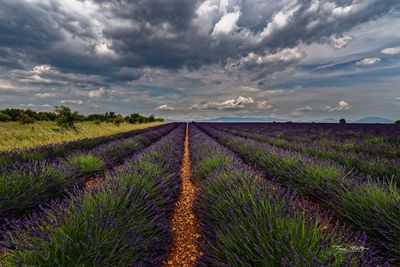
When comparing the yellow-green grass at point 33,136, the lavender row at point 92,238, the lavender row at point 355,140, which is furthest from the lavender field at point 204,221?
the yellow-green grass at point 33,136

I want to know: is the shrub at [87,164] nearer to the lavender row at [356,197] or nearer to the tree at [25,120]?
the lavender row at [356,197]

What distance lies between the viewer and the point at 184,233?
9.66 ft

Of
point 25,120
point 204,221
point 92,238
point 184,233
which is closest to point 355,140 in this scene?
point 204,221

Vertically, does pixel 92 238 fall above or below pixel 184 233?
above

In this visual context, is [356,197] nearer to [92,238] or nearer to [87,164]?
[92,238]

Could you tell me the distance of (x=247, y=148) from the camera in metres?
8.13

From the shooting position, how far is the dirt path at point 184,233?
7.74 ft

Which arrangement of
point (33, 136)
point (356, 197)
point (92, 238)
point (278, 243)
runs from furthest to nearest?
1. point (33, 136)
2. point (356, 197)
3. point (92, 238)
4. point (278, 243)

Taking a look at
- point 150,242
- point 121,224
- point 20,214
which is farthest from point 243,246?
point 20,214

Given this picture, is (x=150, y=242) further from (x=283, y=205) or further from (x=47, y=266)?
(x=283, y=205)

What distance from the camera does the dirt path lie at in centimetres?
236

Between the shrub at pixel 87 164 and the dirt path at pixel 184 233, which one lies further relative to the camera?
the shrub at pixel 87 164

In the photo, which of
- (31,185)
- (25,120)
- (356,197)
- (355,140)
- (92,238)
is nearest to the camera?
(92,238)

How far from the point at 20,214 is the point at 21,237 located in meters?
1.62
